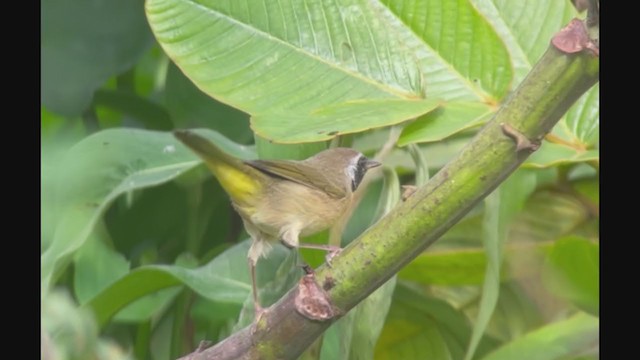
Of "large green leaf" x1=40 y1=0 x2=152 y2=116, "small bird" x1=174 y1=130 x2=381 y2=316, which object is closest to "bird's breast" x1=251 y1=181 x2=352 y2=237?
"small bird" x1=174 y1=130 x2=381 y2=316

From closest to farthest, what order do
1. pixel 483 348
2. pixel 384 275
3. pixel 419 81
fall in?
pixel 384 275, pixel 419 81, pixel 483 348

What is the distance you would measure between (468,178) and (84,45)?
0.45 metres

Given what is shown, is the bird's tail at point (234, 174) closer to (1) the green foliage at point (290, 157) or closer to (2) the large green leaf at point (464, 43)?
(1) the green foliage at point (290, 157)

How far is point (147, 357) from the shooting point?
Result: 73 centimetres

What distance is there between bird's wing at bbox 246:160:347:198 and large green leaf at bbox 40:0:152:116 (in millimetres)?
219

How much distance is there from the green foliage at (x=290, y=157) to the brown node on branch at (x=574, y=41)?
0.17 m

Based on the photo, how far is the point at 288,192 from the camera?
0.65 metres

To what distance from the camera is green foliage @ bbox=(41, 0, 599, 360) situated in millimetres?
643

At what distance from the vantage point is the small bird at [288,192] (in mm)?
635

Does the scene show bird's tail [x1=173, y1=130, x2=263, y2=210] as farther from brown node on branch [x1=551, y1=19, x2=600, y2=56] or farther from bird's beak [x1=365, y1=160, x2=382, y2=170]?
brown node on branch [x1=551, y1=19, x2=600, y2=56]

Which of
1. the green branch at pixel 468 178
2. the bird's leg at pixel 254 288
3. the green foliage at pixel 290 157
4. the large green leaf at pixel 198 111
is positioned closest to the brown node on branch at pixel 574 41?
the green branch at pixel 468 178

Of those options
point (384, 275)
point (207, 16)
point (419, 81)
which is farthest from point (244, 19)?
point (384, 275)

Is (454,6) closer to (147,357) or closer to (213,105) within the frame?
(213,105)

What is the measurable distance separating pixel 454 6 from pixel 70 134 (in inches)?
14.2
